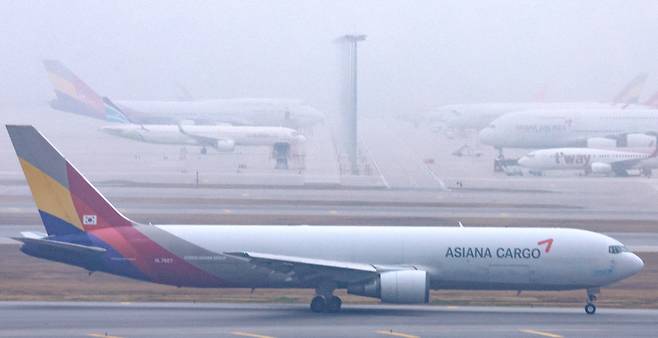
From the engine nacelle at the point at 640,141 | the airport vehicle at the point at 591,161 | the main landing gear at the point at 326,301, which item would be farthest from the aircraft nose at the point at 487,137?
the main landing gear at the point at 326,301

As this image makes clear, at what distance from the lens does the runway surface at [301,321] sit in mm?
28047

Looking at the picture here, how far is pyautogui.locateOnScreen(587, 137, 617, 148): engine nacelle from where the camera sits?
10925 centimetres

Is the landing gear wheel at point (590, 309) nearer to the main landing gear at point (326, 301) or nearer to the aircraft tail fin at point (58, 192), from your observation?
the main landing gear at point (326, 301)

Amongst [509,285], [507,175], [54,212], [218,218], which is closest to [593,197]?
[507,175]

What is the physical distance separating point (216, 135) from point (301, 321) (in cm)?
8503

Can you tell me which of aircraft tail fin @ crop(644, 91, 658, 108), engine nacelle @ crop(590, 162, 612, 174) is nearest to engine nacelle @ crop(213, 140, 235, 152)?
engine nacelle @ crop(590, 162, 612, 174)

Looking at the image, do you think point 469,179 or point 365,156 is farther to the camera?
point 365,156

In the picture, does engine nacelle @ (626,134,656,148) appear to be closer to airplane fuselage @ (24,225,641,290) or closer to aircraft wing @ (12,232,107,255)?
airplane fuselage @ (24,225,641,290)

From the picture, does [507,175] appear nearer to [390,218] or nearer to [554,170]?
[554,170]

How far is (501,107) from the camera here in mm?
147625

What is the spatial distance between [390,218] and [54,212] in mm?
27827

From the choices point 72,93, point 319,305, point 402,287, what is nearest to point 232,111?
point 72,93

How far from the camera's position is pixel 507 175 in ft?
314

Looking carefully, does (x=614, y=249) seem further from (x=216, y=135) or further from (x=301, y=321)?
(x=216, y=135)
